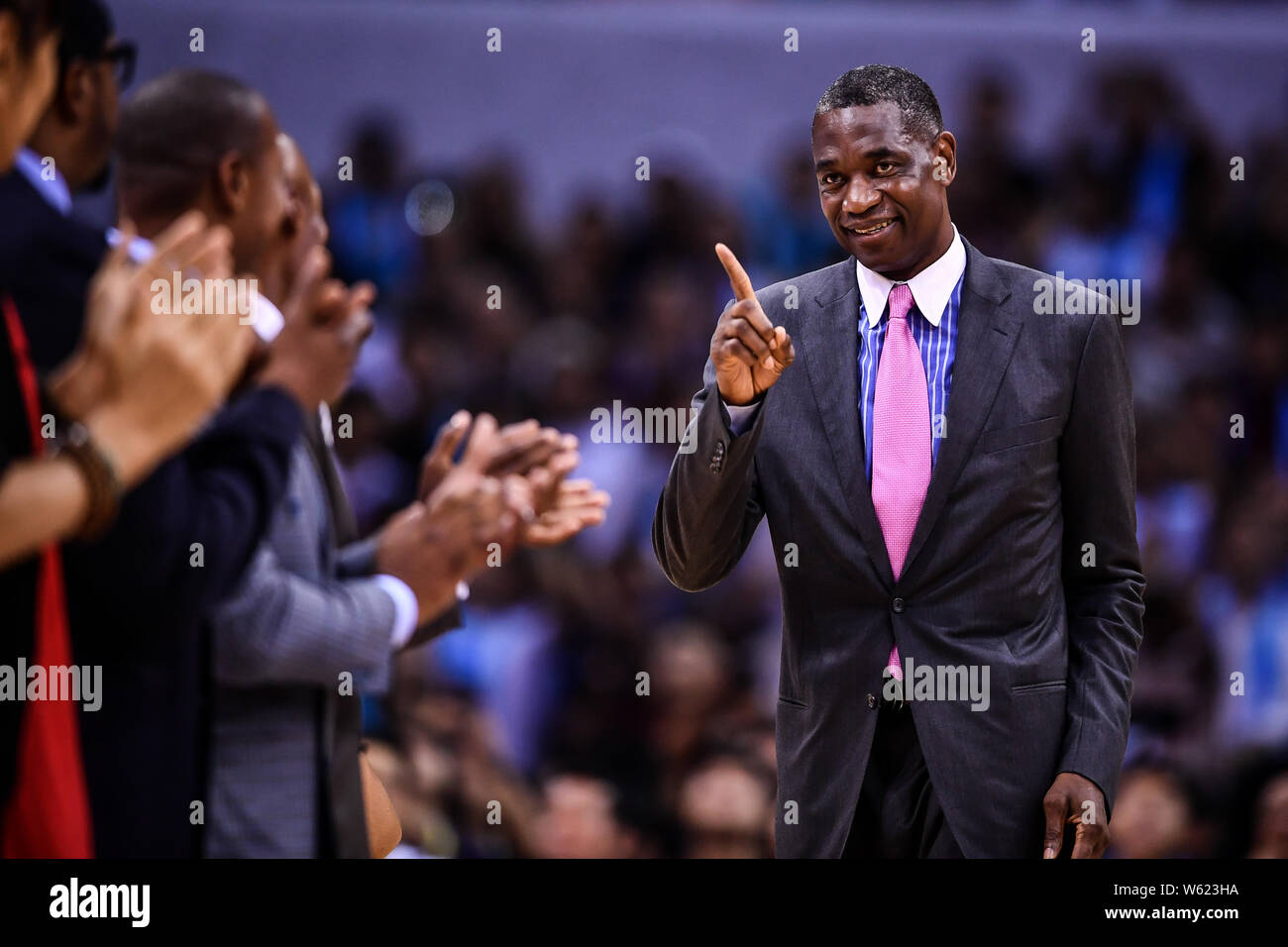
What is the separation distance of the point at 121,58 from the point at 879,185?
103 cm

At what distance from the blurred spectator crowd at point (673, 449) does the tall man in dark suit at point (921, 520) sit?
4.74ft

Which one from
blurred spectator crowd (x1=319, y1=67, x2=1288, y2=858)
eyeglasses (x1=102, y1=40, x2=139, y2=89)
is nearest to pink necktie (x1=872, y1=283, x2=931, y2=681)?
eyeglasses (x1=102, y1=40, x2=139, y2=89)

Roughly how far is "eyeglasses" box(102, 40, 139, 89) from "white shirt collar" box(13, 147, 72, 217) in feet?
0.49

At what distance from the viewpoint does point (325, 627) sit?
5.39 feet

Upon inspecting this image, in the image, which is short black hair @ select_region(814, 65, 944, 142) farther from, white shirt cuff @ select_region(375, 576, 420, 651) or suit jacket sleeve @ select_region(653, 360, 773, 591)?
white shirt cuff @ select_region(375, 576, 420, 651)

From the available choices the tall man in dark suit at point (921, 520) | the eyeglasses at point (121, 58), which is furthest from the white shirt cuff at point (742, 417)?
the eyeglasses at point (121, 58)

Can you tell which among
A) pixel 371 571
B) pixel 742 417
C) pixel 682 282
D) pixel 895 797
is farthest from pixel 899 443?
pixel 682 282

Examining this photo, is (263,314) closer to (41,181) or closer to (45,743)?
A: (41,181)

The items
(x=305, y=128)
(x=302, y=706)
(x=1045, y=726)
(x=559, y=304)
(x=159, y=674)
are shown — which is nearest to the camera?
(x=159, y=674)

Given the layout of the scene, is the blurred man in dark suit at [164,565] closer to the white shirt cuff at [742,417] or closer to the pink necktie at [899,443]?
the white shirt cuff at [742,417]

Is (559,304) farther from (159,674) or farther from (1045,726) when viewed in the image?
(159,674)

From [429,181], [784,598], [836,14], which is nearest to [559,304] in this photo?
[429,181]

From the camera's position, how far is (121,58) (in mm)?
1756
